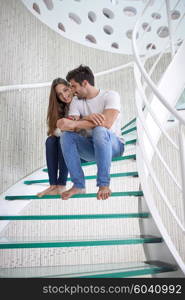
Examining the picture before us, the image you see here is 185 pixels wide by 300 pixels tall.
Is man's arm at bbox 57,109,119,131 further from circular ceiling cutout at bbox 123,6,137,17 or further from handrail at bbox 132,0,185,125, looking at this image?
circular ceiling cutout at bbox 123,6,137,17

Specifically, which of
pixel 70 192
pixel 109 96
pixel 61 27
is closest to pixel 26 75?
pixel 61 27

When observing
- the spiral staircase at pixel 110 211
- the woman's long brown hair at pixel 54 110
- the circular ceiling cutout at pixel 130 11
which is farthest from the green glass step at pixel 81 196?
the circular ceiling cutout at pixel 130 11

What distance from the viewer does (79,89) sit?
208 cm

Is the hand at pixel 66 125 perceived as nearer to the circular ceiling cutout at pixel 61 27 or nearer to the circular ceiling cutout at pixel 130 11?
the circular ceiling cutout at pixel 61 27

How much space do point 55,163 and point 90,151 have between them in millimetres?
235

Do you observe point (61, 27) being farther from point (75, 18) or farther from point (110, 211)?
point (110, 211)

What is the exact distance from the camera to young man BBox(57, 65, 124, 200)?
1.83 m

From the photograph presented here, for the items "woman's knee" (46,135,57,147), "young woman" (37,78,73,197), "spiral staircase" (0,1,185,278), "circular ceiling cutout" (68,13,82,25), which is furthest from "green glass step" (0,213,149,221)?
"circular ceiling cutout" (68,13,82,25)

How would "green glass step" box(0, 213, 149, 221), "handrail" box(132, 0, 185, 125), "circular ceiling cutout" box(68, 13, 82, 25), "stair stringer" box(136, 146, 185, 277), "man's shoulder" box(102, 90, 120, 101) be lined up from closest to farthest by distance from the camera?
1. "handrail" box(132, 0, 185, 125)
2. "stair stringer" box(136, 146, 185, 277)
3. "green glass step" box(0, 213, 149, 221)
4. "man's shoulder" box(102, 90, 120, 101)
5. "circular ceiling cutout" box(68, 13, 82, 25)

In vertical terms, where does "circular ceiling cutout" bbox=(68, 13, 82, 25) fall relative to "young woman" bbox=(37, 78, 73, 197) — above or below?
above

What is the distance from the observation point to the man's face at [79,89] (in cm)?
206

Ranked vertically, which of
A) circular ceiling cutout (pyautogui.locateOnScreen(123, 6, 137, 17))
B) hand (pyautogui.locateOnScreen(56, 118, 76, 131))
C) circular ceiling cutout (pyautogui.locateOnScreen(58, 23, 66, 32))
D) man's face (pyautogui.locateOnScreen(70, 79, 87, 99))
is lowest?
hand (pyautogui.locateOnScreen(56, 118, 76, 131))

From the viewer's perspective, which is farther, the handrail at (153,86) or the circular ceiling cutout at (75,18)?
the circular ceiling cutout at (75,18)

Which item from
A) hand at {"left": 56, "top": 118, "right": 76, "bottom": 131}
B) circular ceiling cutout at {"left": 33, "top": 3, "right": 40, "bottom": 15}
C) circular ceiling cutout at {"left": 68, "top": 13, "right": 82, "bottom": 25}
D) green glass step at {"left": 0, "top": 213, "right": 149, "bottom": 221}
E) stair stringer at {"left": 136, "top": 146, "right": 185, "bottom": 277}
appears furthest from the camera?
circular ceiling cutout at {"left": 68, "top": 13, "right": 82, "bottom": 25}
